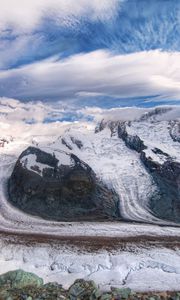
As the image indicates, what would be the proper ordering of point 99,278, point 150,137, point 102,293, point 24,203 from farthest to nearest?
point 150,137 < point 24,203 < point 99,278 < point 102,293

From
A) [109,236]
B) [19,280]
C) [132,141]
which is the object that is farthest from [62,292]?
[132,141]

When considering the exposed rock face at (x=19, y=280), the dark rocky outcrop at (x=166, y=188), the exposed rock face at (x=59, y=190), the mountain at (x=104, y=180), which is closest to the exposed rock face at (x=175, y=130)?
the mountain at (x=104, y=180)

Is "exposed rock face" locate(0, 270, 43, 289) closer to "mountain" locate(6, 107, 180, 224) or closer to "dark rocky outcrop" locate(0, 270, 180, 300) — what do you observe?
"dark rocky outcrop" locate(0, 270, 180, 300)

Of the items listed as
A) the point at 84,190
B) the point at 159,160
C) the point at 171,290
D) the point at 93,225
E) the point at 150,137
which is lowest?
the point at 171,290

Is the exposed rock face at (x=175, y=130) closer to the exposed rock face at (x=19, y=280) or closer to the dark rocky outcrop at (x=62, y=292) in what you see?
the exposed rock face at (x=19, y=280)

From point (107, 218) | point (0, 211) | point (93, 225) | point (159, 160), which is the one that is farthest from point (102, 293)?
point (159, 160)

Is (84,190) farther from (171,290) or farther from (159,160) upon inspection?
(171,290)

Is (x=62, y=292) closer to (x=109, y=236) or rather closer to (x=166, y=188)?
(x=109, y=236)

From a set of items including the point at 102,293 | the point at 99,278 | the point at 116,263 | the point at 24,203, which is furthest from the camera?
the point at 24,203
